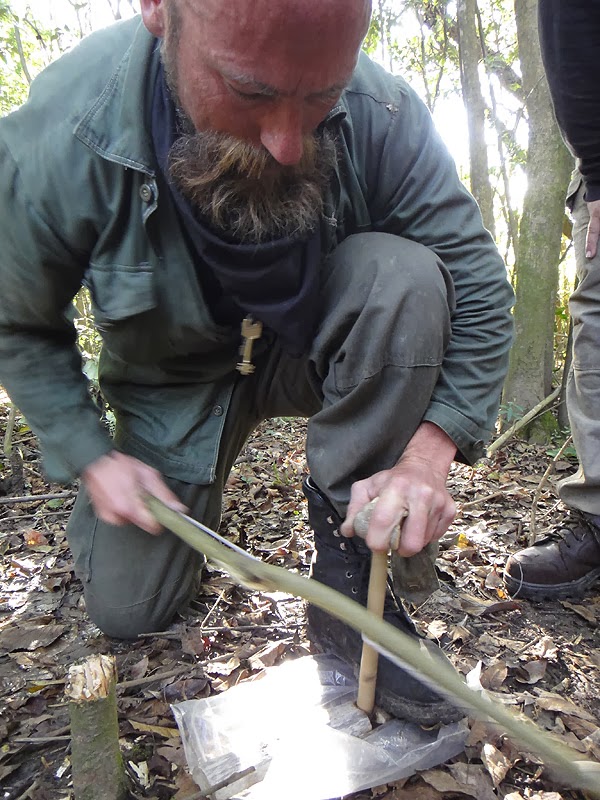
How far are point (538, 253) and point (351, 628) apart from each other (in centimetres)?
309

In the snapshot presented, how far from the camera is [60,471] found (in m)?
1.69

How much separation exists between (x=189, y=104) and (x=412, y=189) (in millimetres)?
651

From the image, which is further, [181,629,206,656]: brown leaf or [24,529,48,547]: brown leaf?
[24,529,48,547]: brown leaf

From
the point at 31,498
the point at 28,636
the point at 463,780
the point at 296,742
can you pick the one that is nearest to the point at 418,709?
the point at 463,780

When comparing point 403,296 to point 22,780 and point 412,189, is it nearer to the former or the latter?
point 412,189

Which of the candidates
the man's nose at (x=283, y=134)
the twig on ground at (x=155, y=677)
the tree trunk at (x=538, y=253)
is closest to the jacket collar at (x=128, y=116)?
the man's nose at (x=283, y=134)

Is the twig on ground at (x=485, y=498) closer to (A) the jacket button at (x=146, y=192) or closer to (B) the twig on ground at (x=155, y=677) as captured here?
(B) the twig on ground at (x=155, y=677)

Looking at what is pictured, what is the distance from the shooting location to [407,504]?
1.24m

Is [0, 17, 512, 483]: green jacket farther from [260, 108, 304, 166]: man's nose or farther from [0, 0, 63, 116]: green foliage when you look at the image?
[0, 0, 63, 116]: green foliage

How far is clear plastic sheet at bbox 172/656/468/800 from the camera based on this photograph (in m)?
1.26

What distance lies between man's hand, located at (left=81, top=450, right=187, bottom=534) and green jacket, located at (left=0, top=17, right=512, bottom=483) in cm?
7

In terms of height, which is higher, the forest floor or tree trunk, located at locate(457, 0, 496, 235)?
tree trunk, located at locate(457, 0, 496, 235)

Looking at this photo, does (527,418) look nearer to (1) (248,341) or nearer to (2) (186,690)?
(1) (248,341)

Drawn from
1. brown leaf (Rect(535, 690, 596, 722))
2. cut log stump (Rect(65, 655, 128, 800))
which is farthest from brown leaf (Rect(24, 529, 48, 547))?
brown leaf (Rect(535, 690, 596, 722))
